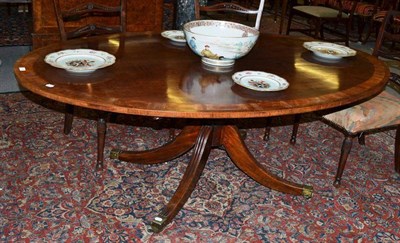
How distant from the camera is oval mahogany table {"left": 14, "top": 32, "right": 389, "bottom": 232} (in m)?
1.33

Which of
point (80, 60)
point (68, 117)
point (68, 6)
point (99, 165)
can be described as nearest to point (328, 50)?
point (80, 60)

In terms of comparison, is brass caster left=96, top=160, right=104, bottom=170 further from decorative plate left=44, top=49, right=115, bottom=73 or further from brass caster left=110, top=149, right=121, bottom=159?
decorative plate left=44, top=49, right=115, bottom=73

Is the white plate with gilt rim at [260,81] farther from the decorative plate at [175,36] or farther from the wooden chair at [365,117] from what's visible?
the wooden chair at [365,117]

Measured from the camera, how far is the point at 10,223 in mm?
1788

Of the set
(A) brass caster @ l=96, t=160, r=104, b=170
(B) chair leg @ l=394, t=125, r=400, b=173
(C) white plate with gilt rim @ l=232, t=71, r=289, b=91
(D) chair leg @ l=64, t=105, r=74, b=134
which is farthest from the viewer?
(D) chair leg @ l=64, t=105, r=74, b=134

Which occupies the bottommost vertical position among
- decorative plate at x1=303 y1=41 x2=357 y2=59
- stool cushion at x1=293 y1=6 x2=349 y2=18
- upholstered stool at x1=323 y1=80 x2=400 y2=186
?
upholstered stool at x1=323 y1=80 x2=400 y2=186

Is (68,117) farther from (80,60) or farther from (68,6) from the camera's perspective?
(68,6)

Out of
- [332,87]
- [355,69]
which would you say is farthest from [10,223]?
[355,69]

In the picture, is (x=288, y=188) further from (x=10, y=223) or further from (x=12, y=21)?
(x=12, y=21)

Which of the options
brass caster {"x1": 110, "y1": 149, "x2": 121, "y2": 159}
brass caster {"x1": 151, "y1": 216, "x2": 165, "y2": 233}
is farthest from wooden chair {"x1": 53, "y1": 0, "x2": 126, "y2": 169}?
brass caster {"x1": 151, "y1": 216, "x2": 165, "y2": 233}

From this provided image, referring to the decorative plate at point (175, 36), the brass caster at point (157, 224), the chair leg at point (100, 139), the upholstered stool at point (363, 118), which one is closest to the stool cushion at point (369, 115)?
the upholstered stool at point (363, 118)

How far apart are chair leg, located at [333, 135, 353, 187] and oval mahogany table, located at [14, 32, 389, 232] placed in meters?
0.23

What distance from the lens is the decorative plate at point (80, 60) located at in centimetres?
147

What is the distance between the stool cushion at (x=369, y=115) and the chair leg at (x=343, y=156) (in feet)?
0.18
